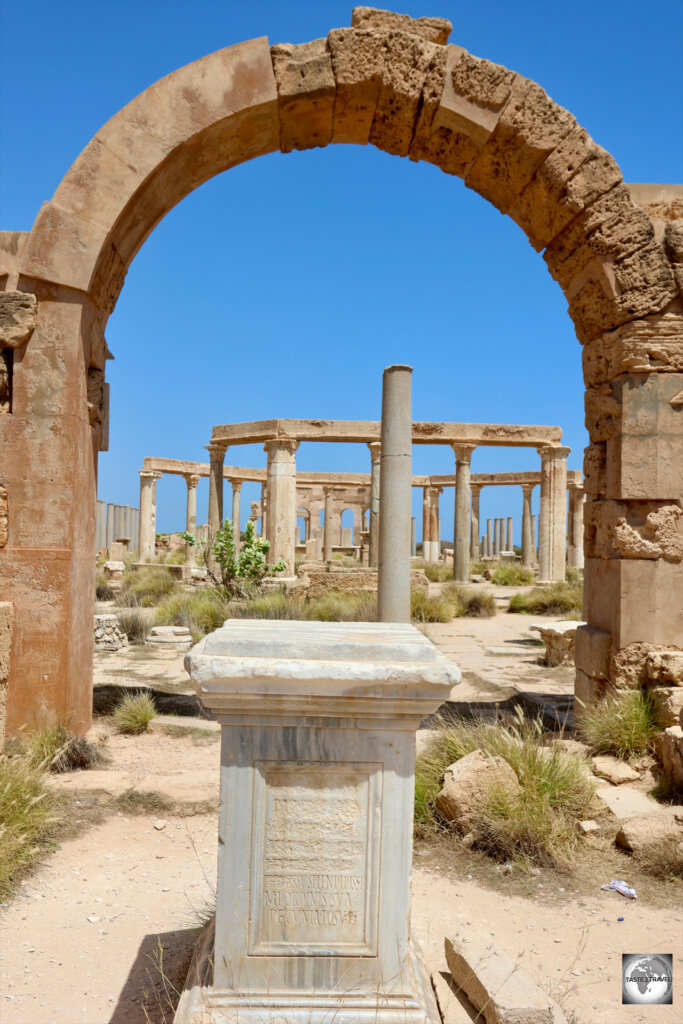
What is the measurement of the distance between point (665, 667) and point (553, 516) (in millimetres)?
14597

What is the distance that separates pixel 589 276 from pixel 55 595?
4846mm

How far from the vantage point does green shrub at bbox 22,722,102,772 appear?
15.7 feet

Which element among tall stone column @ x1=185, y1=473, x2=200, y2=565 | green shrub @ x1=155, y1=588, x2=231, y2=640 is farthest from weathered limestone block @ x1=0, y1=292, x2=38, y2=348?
tall stone column @ x1=185, y1=473, x2=200, y2=565

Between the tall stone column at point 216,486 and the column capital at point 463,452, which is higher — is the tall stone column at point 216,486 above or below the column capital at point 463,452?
below

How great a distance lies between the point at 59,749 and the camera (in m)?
4.80

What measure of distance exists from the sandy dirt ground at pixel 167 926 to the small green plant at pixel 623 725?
1.59 m

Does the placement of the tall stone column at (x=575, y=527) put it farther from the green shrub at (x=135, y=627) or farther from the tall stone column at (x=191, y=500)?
the green shrub at (x=135, y=627)

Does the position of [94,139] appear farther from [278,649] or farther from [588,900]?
[588,900]

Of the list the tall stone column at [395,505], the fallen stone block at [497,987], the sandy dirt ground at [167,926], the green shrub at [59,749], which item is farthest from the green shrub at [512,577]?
the fallen stone block at [497,987]

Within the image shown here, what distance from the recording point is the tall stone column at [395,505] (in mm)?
7465

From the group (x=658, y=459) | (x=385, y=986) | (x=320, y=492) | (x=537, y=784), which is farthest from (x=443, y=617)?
(x=320, y=492)

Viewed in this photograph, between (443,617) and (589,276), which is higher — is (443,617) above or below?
below

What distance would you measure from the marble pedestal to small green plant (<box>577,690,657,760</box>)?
3319 mm

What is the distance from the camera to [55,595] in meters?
5.20
